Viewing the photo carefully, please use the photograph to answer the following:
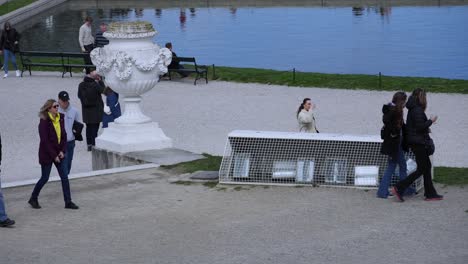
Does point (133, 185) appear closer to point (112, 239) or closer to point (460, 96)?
point (112, 239)

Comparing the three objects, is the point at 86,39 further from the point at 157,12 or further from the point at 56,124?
the point at 157,12

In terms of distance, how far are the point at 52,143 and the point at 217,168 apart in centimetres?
284

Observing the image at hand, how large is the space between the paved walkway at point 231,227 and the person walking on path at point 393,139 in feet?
1.03

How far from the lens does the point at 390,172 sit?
43.5ft

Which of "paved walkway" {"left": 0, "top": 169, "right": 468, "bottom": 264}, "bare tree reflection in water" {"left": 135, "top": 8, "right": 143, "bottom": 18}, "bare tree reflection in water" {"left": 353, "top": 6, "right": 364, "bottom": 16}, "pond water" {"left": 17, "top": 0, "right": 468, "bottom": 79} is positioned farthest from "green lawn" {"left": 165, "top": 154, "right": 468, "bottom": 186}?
"bare tree reflection in water" {"left": 135, "top": 8, "right": 143, "bottom": 18}

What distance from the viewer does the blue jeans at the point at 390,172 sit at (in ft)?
43.4

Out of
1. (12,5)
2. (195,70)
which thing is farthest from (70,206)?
(12,5)

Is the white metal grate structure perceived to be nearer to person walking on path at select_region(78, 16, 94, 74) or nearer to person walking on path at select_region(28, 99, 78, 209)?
person walking on path at select_region(28, 99, 78, 209)

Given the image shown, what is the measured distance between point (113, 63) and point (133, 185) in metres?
3.02

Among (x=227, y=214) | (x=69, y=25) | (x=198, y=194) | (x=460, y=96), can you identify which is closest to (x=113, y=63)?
(x=198, y=194)

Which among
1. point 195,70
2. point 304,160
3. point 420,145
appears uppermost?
point 420,145

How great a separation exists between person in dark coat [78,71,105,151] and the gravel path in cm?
36

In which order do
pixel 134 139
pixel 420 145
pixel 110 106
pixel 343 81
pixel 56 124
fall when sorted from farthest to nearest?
pixel 343 81 → pixel 110 106 → pixel 134 139 → pixel 56 124 → pixel 420 145

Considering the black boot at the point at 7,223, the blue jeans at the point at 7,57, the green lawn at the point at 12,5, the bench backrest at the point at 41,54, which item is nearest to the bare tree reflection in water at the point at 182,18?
the green lawn at the point at 12,5
